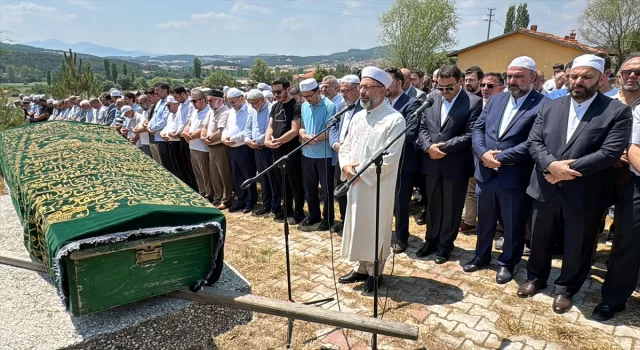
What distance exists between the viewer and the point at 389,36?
137ft

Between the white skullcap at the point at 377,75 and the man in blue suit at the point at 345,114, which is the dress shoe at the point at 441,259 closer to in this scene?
the man in blue suit at the point at 345,114

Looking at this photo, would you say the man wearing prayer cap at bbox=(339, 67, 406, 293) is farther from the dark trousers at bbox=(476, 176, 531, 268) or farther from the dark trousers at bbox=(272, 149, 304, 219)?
the dark trousers at bbox=(272, 149, 304, 219)

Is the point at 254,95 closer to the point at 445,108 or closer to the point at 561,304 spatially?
the point at 445,108

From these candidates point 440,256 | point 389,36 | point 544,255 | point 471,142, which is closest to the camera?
point 544,255

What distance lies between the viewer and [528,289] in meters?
3.73

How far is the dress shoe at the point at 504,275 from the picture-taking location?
4.00m

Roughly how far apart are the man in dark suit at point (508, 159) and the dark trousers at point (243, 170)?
3.74m

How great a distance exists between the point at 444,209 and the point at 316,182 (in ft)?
6.46

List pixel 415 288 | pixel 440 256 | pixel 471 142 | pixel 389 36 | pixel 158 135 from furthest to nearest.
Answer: pixel 389 36, pixel 158 135, pixel 440 256, pixel 471 142, pixel 415 288

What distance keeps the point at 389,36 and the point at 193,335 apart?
42.8 m

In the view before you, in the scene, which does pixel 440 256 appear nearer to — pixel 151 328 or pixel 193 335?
pixel 193 335

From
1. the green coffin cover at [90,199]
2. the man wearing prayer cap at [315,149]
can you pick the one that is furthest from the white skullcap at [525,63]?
the green coffin cover at [90,199]

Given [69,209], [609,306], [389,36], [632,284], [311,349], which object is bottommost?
[311,349]

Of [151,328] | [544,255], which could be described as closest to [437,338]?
[544,255]
